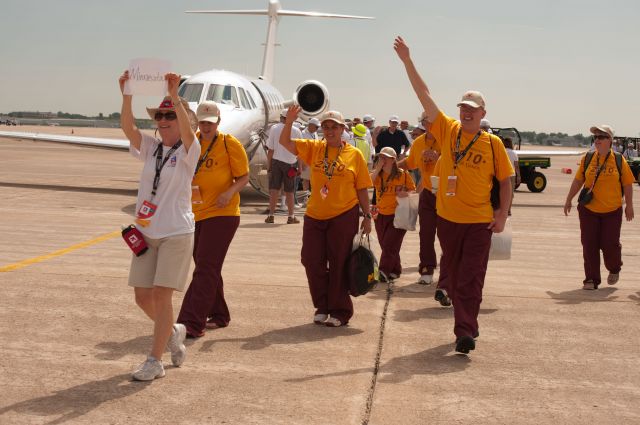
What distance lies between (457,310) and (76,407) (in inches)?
122

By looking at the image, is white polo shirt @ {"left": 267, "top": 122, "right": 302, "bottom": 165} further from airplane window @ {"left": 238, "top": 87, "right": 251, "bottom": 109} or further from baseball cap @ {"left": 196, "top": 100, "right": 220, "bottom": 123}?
baseball cap @ {"left": 196, "top": 100, "right": 220, "bottom": 123}

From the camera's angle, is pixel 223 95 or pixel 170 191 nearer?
pixel 170 191

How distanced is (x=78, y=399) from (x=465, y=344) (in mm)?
2898

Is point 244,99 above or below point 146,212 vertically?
above

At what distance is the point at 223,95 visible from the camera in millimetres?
18625

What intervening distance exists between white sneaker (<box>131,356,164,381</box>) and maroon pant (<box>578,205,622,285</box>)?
5.89 metres

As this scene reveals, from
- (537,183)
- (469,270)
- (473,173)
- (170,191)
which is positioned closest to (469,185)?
(473,173)

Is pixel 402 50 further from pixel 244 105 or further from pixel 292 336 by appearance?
pixel 244 105

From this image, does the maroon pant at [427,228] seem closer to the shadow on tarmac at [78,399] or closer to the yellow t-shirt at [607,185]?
the yellow t-shirt at [607,185]

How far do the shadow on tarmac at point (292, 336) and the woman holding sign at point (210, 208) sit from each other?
342 millimetres

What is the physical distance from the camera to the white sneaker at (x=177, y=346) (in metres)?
6.11

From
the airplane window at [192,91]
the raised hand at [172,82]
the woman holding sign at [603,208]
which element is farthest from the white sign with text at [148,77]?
the airplane window at [192,91]

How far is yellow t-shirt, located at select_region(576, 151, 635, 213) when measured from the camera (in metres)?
10.1

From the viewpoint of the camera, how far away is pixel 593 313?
855 cm
